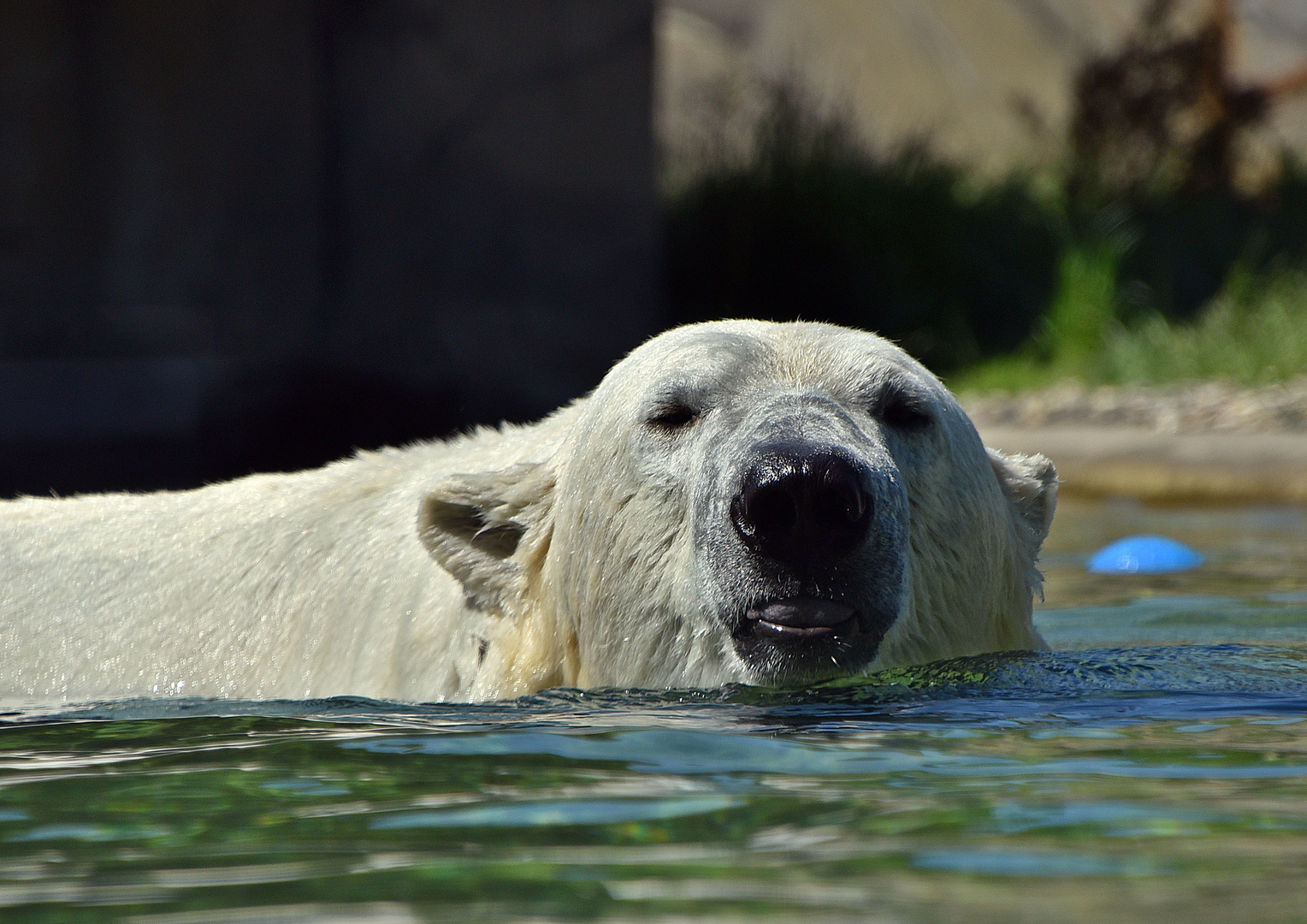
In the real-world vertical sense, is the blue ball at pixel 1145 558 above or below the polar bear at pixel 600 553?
below

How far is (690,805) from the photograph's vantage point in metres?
1.81

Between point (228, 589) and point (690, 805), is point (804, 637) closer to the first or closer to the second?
point (690, 805)

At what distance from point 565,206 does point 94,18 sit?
344 centimetres

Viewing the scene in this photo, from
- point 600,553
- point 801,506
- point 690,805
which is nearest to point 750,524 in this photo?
point 801,506

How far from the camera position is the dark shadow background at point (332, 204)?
33.9 ft

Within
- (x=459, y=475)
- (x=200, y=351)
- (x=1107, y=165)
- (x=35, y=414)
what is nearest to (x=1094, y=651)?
(x=459, y=475)

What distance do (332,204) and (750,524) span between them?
9563 millimetres

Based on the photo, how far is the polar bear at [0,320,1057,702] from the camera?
2430 mm

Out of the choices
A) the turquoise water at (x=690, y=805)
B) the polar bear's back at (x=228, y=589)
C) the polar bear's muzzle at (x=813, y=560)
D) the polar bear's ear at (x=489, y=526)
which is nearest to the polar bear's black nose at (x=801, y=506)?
the polar bear's muzzle at (x=813, y=560)

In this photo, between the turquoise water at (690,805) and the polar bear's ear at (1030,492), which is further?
the polar bear's ear at (1030,492)

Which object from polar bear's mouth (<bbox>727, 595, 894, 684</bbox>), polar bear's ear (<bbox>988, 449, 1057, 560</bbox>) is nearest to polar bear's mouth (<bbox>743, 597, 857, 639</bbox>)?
polar bear's mouth (<bbox>727, 595, 894, 684</bbox>)

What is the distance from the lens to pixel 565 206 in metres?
11.6

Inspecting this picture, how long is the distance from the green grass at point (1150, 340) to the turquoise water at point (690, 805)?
7.32 m

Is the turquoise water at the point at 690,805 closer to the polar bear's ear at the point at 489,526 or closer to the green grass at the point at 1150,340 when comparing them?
the polar bear's ear at the point at 489,526
